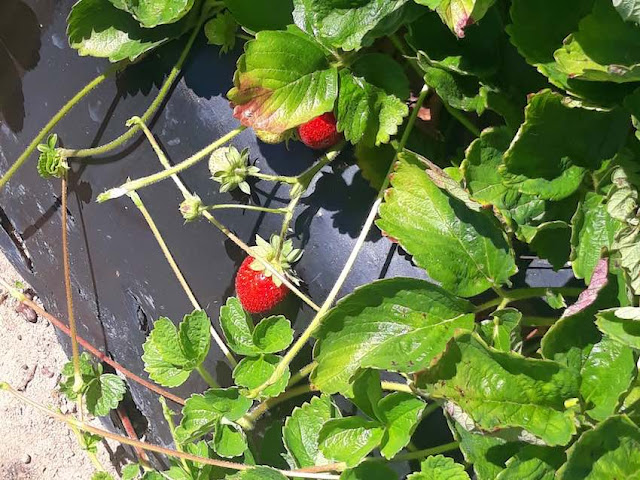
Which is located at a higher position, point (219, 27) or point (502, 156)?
point (219, 27)

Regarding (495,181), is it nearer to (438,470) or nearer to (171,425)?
(438,470)

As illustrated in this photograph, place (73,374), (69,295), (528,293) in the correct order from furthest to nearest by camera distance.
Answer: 1. (73,374)
2. (69,295)
3. (528,293)

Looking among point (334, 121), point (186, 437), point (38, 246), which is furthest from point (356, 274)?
point (38, 246)

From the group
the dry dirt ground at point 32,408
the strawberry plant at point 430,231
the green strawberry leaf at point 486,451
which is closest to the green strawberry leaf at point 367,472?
the strawberry plant at point 430,231

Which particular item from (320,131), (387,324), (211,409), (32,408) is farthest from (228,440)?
(32,408)

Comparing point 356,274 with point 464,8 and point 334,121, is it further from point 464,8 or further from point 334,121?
point 464,8

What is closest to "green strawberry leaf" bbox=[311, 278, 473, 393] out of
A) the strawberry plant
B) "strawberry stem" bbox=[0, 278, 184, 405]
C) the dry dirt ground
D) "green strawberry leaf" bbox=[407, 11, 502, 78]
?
the strawberry plant

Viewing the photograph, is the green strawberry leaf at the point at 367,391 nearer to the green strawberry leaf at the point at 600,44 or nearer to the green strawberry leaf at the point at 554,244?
the green strawberry leaf at the point at 554,244
